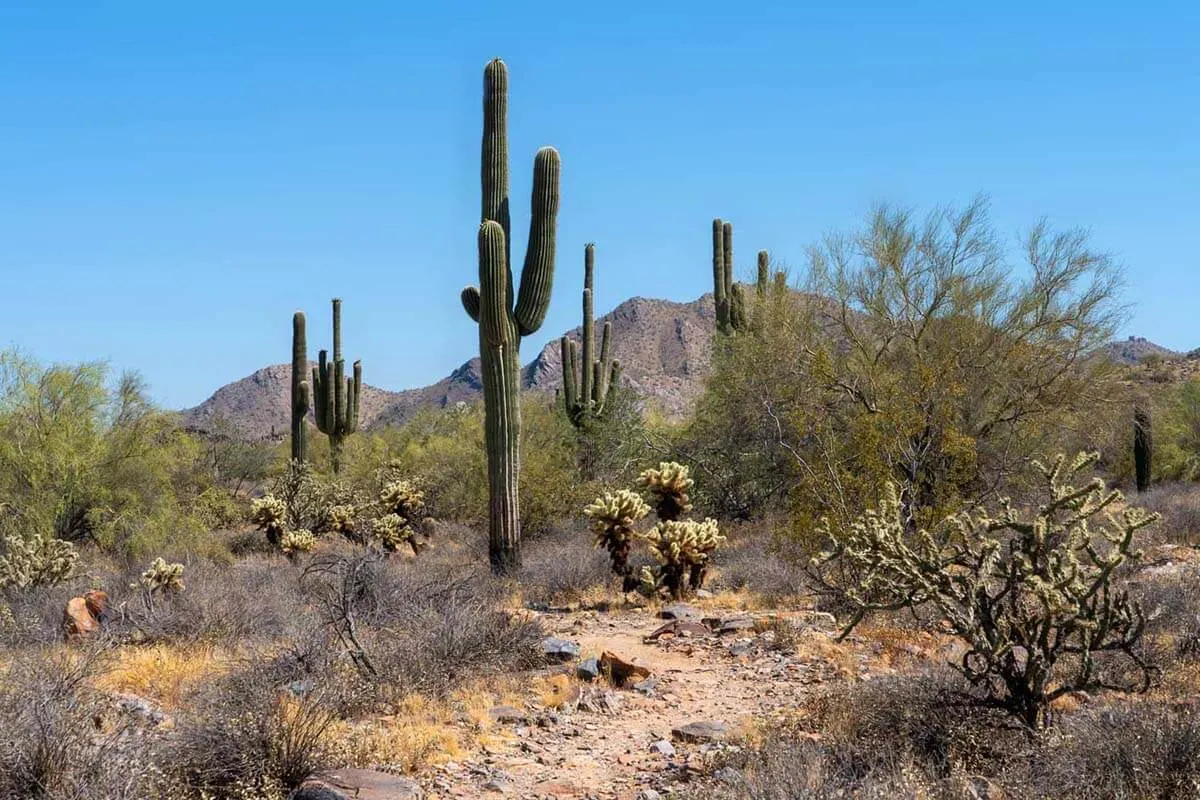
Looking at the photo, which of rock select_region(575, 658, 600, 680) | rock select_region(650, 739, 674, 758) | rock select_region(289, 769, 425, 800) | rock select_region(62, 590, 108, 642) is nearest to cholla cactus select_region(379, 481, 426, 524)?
rock select_region(62, 590, 108, 642)

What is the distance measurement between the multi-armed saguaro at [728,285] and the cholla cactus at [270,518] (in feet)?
32.5

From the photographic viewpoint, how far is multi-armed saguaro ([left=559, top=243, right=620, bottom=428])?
24.1 meters

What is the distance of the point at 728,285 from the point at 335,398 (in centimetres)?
1042

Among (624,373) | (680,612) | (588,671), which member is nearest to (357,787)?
(588,671)

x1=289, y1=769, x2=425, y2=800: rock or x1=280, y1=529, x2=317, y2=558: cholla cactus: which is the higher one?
x1=280, y1=529, x2=317, y2=558: cholla cactus

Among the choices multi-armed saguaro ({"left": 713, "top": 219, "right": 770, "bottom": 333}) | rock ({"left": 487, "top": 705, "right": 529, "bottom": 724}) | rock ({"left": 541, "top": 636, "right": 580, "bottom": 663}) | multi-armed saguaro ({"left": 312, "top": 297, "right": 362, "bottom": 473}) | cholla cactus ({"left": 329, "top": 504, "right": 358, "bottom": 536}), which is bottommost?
rock ({"left": 487, "top": 705, "right": 529, "bottom": 724})

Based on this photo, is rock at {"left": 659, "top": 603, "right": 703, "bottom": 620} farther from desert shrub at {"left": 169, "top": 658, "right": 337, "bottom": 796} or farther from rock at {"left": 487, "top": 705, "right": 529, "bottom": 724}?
desert shrub at {"left": 169, "top": 658, "right": 337, "bottom": 796}

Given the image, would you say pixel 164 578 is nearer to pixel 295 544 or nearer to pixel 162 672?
pixel 162 672

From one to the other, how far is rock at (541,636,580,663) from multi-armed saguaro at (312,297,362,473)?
58.5 ft

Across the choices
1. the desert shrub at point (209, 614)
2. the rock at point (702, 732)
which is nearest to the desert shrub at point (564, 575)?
the desert shrub at point (209, 614)

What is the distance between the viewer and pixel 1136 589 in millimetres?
10336

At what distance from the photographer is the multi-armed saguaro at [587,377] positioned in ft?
78.9

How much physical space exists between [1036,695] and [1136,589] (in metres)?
5.43

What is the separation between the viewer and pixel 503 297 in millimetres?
14453
